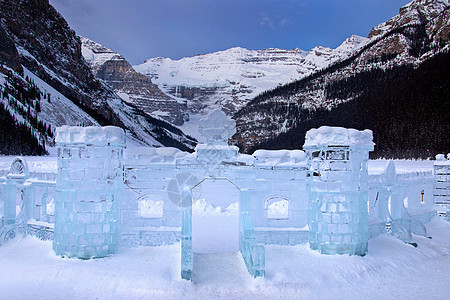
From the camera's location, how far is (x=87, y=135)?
1270 centimetres

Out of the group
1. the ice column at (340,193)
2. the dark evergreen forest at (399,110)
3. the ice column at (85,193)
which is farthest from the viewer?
the dark evergreen forest at (399,110)

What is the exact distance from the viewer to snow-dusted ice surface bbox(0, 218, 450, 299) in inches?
411

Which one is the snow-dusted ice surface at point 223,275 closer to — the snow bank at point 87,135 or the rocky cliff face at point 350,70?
the snow bank at point 87,135

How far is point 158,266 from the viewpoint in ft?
39.2

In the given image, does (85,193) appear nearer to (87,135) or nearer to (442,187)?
(87,135)

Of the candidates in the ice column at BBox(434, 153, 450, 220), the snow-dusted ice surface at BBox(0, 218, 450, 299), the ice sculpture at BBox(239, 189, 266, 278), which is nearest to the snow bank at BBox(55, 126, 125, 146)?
the snow-dusted ice surface at BBox(0, 218, 450, 299)

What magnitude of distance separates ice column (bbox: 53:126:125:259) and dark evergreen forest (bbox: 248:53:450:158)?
45.6 m

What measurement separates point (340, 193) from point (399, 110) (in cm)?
5647

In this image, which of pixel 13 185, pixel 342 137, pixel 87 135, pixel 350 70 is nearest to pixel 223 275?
pixel 342 137

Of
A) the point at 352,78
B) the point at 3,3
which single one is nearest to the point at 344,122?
the point at 352,78

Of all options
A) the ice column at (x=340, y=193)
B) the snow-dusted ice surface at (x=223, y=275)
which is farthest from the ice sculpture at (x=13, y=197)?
the ice column at (x=340, y=193)

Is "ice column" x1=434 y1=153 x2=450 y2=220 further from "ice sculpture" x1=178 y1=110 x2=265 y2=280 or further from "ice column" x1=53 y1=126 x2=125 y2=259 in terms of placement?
"ice column" x1=53 y1=126 x2=125 y2=259

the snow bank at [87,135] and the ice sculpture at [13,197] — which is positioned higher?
the snow bank at [87,135]

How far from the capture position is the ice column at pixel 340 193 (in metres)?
13.1
